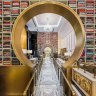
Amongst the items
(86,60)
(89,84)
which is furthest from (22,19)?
(89,84)

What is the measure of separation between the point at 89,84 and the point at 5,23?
3926 millimetres

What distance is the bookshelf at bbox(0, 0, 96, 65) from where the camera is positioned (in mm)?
7035

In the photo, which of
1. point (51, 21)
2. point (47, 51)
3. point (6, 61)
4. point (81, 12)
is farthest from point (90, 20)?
point (47, 51)

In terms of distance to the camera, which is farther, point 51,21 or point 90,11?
point 51,21

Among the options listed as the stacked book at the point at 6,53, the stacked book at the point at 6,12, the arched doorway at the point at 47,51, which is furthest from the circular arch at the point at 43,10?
the arched doorway at the point at 47,51

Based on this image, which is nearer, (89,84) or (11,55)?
(89,84)

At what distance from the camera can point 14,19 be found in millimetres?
7066

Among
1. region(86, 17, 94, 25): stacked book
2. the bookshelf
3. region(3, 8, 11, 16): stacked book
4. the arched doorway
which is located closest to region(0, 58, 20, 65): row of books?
the bookshelf

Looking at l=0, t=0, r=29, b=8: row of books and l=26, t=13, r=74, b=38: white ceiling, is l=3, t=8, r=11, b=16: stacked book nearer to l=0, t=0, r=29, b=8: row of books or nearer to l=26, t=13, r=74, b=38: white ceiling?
l=0, t=0, r=29, b=8: row of books

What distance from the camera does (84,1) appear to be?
7.11m

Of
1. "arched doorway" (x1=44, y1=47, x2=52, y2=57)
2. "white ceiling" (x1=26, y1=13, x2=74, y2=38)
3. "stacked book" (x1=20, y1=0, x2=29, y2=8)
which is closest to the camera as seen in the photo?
"stacked book" (x1=20, y1=0, x2=29, y2=8)

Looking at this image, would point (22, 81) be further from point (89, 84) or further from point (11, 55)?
point (89, 84)

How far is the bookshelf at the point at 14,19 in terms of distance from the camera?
7.04 m

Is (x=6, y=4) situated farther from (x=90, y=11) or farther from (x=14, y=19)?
(x=90, y=11)
